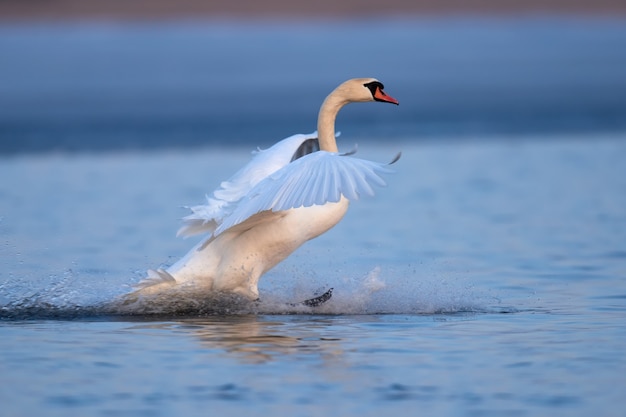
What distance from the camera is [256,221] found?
8.71m

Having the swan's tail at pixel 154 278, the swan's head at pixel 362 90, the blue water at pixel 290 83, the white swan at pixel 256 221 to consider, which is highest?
the blue water at pixel 290 83

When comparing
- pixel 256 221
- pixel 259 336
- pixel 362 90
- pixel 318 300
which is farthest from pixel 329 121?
pixel 259 336

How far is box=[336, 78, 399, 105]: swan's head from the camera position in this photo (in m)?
9.27

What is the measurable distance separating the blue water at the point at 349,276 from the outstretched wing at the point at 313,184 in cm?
76

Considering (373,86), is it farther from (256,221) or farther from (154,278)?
(154,278)

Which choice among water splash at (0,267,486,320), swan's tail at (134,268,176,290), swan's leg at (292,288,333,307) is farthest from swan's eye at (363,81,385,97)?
swan's tail at (134,268,176,290)

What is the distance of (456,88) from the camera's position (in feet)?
89.0

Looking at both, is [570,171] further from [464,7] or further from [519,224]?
[464,7]

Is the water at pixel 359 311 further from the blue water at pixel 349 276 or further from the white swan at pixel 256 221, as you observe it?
the white swan at pixel 256 221

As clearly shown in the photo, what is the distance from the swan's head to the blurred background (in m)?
9.68

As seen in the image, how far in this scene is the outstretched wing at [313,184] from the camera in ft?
24.6

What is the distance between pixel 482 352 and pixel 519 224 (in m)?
5.04

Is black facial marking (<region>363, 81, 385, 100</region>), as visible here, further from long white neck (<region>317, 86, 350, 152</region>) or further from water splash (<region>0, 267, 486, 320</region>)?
water splash (<region>0, 267, 486, 320</region>)

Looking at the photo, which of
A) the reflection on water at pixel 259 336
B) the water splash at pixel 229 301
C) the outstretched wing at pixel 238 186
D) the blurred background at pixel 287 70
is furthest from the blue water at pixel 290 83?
the reflection on water at pixel 259 336
